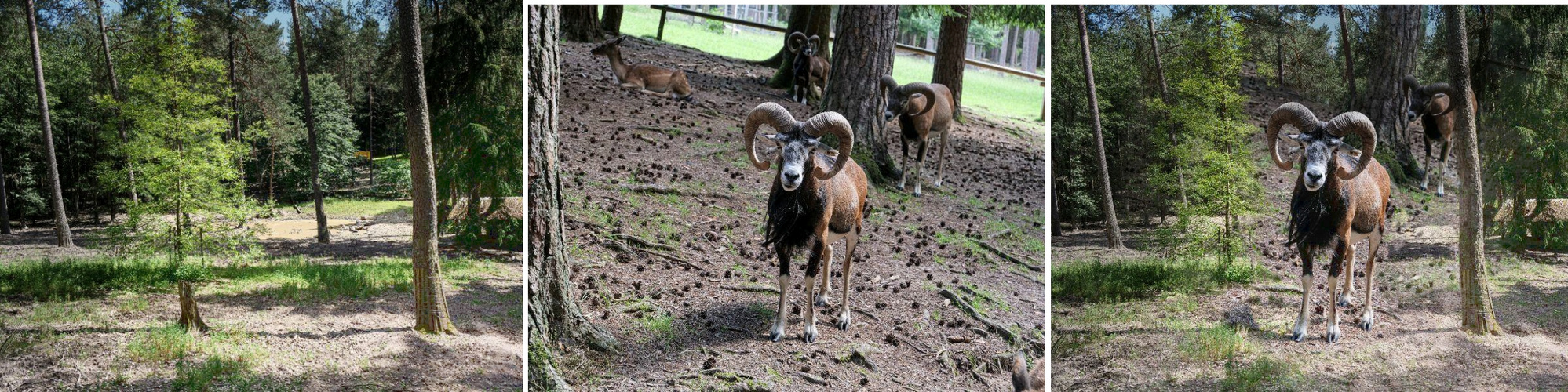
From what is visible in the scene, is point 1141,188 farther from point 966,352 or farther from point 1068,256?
point 966,352

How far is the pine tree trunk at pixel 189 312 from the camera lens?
466cm

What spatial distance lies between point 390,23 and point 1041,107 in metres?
3.55

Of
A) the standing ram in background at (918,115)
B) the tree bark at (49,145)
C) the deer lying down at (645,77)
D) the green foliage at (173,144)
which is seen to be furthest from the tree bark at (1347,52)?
the tree bark at (49,145)

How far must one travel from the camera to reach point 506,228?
5.19m

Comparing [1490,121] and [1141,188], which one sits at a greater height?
[1490,121]

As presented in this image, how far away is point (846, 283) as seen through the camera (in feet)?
13.5

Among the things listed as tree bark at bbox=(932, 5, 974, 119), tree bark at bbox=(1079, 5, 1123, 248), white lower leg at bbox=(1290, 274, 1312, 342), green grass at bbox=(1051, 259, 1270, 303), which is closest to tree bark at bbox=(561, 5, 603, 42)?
tree bark at bbox=(932, 5, 974, 119)

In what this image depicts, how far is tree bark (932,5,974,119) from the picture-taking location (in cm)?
564

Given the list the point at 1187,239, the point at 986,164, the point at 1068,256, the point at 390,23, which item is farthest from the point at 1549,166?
the point at 390,23

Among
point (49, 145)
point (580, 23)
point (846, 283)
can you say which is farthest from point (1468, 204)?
point (49, 145)

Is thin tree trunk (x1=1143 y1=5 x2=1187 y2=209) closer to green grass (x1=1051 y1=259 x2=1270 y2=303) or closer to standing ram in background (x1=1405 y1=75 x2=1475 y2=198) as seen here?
green grass (x1=1051 y1=259 x2=1270 y2=303)

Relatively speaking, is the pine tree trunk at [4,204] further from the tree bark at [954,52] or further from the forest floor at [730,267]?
the tree bark at [954,52]

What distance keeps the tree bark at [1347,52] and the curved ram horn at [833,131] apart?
2316 mm

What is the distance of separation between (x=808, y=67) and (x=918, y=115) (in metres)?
0.59
